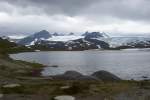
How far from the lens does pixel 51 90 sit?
23578 mm

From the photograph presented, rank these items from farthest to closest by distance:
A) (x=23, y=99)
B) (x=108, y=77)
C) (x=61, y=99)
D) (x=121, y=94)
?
(x=108, y=77)
(x=121, y=94)
(x=23, y=99)
(x=61, y=99)

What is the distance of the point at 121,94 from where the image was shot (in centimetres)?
2248

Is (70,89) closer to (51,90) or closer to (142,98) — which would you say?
(51,90)

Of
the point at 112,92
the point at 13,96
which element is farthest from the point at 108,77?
the point at 13,96

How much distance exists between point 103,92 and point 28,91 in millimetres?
5602

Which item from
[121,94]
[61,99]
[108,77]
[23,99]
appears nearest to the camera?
[61,99]

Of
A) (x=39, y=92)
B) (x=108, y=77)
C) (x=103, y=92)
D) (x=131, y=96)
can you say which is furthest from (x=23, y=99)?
(x=108, y=77)

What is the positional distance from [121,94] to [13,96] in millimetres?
7561

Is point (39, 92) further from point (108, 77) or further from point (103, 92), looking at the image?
point (108, 77)

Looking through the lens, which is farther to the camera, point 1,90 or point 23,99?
point 1,90

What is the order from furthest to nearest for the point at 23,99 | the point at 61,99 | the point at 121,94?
the point at 121,94, the point at 23,99, the point at 61,99

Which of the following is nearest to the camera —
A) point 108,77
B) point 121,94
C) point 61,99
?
point 61,99

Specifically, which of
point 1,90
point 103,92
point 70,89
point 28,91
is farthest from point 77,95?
point 1,90

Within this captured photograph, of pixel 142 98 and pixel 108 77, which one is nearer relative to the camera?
pixel 142 98
